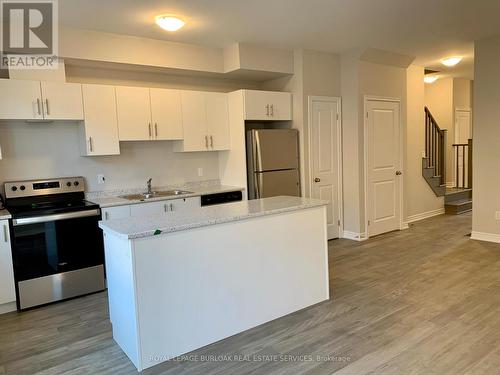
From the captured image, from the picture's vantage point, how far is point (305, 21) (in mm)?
3973

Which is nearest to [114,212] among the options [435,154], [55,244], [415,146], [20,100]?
[55,244]

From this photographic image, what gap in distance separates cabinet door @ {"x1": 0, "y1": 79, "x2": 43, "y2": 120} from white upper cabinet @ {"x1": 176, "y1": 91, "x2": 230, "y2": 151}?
61.2 inches

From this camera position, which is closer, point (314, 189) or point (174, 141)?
point (174, 141)

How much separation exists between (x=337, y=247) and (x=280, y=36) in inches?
110

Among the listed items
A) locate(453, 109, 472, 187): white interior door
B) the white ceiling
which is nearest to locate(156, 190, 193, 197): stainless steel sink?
the white ceiling

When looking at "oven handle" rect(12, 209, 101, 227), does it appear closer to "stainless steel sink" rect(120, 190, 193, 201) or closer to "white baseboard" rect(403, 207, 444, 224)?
"stainless steel sink" rect(120, 190, 193, 201)

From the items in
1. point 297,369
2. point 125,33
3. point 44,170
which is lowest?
point 297,369

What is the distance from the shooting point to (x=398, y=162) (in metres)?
6.14

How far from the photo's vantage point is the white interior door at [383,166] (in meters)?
5.71

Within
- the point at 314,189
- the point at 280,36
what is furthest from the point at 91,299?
the point at 280,36

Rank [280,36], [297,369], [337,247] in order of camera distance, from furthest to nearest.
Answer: [337,247] < [280,36] < [297,369]

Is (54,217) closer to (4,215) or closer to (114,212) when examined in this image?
(4,215)

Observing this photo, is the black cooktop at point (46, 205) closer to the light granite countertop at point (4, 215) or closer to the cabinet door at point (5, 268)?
the light granite countertop at point (4, 215)

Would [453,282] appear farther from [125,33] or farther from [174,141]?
[125,33]
